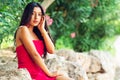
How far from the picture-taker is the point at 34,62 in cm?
412

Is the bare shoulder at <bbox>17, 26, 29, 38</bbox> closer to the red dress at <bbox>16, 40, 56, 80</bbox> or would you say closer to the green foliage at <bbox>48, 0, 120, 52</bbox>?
the red dress at <bbox>16, 40, 56, 80</bbox>

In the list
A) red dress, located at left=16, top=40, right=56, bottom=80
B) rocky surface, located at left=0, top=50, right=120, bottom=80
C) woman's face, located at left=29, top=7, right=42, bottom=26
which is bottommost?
rocky surface, located at left=0, top=50, right=120, bottom=80

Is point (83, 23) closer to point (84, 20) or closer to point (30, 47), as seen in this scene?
point (84, 20)

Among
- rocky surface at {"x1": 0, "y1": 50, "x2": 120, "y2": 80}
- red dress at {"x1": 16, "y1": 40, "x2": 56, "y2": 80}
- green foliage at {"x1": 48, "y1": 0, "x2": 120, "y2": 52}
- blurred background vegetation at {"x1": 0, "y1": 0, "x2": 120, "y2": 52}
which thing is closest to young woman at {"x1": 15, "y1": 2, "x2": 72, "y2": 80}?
red dress at {"x1": 16, "y1": 40, "x2": 56, "y2": 80}

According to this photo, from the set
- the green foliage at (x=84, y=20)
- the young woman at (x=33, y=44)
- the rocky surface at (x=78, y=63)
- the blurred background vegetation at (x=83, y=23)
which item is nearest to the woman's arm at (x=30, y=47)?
the young woman at (x=33, y=44)

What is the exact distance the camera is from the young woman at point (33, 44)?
4070 millimetres

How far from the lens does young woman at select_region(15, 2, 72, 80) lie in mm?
4070

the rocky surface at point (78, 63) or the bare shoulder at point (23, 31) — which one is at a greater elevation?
the bare shoulder at point (23, 31)

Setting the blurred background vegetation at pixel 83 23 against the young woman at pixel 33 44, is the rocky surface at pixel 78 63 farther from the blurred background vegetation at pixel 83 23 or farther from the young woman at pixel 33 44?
the blurred background vegetation at pixel 83 23

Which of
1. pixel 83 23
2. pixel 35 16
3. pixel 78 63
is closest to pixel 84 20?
pixel 83 23

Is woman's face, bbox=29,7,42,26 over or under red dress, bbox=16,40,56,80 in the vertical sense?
over

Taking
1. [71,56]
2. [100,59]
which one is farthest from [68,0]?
[71,56]

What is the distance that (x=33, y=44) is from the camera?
4.10m

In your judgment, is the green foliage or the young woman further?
the green foliage
